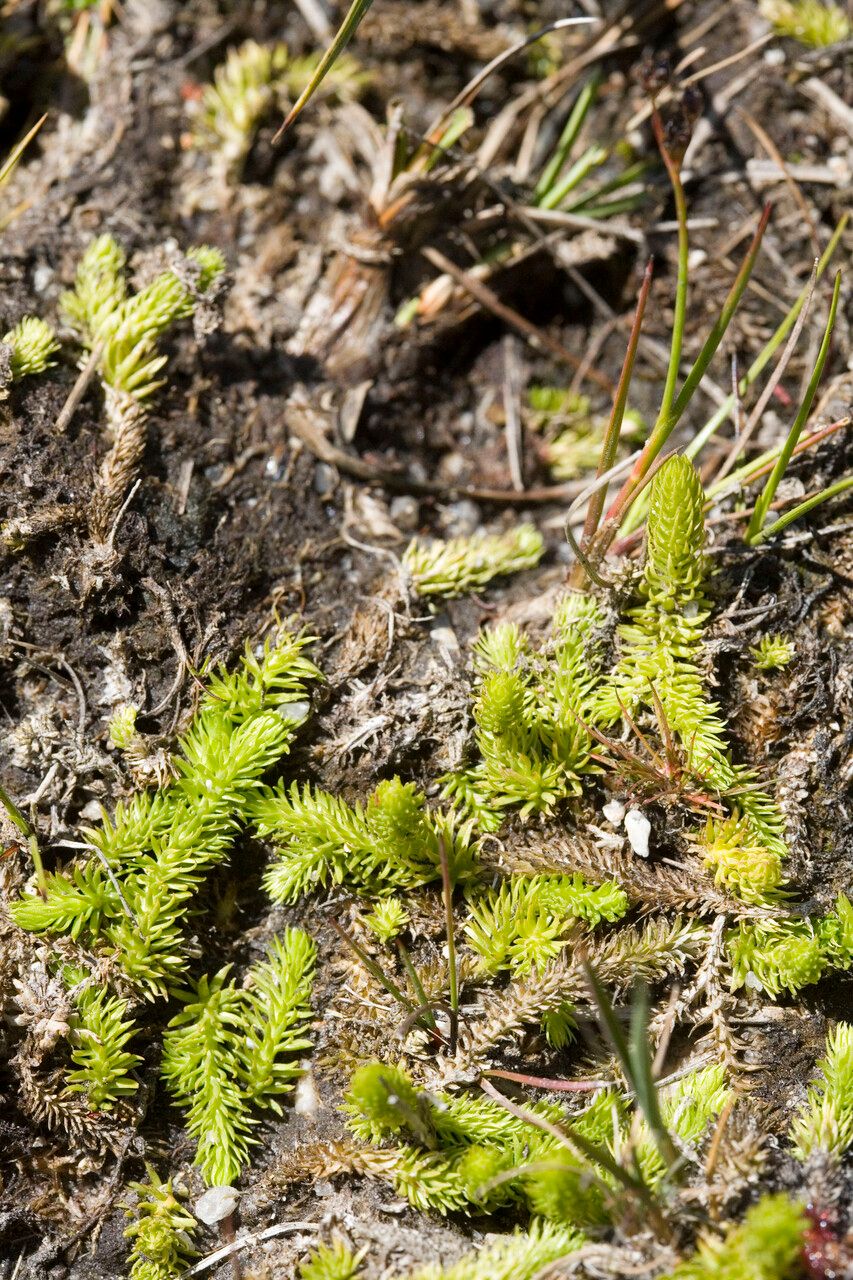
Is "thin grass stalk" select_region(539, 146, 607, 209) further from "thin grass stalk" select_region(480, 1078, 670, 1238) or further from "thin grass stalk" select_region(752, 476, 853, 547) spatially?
"thin grass stalk" select_region(480, 1078, 670, 1238)

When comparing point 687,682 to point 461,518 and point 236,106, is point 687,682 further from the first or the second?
point 236,106

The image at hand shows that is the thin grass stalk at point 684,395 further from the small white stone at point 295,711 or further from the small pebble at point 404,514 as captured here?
the small white stone at point 295,711

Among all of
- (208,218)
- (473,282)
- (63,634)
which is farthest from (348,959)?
(208,218)

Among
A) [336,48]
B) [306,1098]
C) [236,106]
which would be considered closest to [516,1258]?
[306,1098]

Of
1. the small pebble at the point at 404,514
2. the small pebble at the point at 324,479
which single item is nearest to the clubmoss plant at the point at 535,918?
the small pebble at the point at 404,514

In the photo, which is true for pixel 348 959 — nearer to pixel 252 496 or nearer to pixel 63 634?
pixel 63 634

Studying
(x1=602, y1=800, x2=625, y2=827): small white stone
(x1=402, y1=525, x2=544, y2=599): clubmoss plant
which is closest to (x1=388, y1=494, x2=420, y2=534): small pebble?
(x1=402, y1=525, x2=544, y2=599): clubmoss plant
